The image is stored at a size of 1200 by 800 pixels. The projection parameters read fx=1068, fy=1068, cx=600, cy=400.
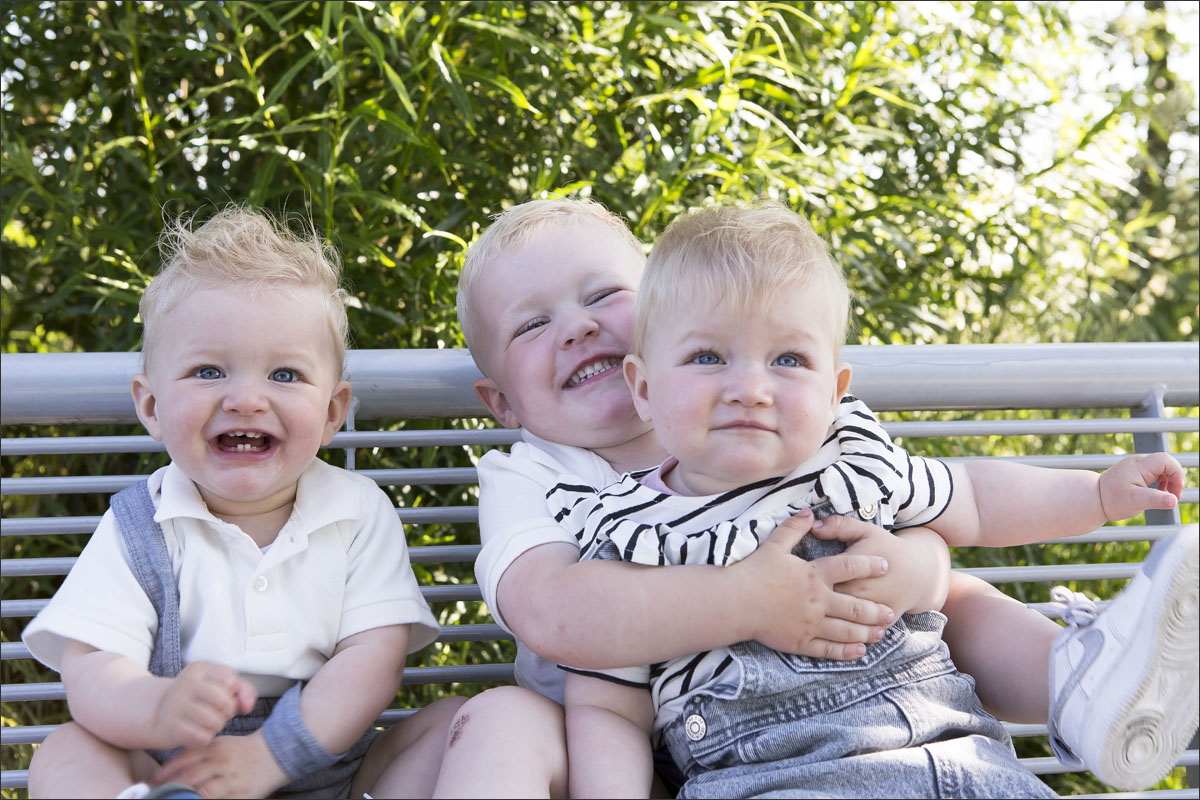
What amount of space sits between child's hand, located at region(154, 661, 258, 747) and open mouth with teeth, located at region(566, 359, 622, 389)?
654mm

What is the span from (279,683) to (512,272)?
0.68 meters

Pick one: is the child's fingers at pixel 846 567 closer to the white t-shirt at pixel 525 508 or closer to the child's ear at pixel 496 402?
the white t-shirt at pixel 525 508

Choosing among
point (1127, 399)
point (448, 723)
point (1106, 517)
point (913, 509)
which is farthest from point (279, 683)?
point (1127, 399)

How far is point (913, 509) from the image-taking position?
1450mm

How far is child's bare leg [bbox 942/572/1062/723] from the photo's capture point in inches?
55.8

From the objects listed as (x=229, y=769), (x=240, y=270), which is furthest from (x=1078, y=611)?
(x=240, y=270)

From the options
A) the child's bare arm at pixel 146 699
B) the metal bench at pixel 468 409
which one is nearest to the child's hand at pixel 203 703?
the child's bare arm at pixel 146 699

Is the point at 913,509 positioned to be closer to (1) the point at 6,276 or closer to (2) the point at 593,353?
(2) the point at 593,353

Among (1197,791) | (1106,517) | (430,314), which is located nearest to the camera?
(1106,517)

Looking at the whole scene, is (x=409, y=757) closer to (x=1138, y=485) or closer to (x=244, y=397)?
(x=244, y=397)

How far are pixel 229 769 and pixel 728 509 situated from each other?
2.24 feet

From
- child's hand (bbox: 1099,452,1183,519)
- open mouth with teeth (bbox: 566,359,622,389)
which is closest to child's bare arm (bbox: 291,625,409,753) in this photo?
open mouth with teeth (bbox: 566,359,622,389)

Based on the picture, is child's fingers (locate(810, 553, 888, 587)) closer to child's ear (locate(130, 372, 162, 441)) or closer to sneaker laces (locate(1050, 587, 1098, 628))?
sneaker laces (locate(1050, 587, 1098, 628))

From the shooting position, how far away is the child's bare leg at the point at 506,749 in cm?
118
